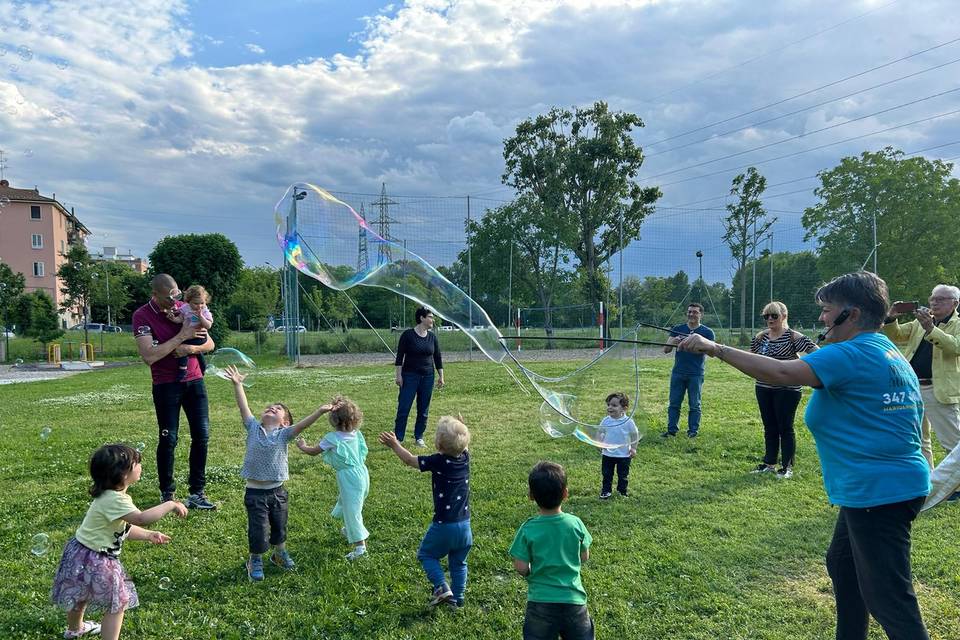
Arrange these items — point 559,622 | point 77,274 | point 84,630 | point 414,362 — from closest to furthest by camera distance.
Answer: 1. point 559,622
2. point 84,630
3. point 414,362
4. point 77,274

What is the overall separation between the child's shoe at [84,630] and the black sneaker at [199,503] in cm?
198

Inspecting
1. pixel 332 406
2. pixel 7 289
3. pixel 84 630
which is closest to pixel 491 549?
pixel 332 406

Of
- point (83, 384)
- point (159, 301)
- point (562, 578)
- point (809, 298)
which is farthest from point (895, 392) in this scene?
point (809, 298)

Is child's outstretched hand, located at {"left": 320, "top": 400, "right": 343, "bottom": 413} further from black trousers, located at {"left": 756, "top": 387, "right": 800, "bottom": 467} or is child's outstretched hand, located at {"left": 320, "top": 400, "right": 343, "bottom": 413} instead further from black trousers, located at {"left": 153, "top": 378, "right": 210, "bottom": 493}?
black trousers, located at {"left": 756, "top": 387, "right": 800, "bottom": 467}

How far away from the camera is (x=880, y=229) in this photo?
23.6 meters

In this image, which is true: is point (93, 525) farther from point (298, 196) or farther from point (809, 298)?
point (809, 298)

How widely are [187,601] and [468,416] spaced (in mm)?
7074

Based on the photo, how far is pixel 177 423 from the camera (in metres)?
5.40

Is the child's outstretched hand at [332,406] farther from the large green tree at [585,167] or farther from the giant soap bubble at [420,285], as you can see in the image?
the large green tree at [585,167]

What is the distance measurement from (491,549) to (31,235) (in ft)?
226

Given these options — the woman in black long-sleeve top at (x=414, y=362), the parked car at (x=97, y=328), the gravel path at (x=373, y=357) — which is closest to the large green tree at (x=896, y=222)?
the gravel path at (x=373, y=357)

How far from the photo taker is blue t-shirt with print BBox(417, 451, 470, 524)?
12.3 feet

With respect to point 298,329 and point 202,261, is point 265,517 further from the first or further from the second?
point 202,261

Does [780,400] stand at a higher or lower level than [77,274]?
lower
